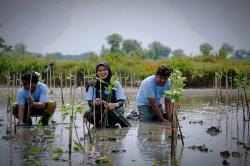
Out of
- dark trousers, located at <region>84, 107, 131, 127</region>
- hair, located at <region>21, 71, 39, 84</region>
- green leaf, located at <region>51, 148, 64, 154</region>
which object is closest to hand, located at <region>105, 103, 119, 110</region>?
dark trousers, located at <region>84, 107, 131, 127</region>

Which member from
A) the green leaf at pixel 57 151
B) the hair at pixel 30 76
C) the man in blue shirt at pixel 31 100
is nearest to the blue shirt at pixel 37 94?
the man in blue shirt at pixel 31 100

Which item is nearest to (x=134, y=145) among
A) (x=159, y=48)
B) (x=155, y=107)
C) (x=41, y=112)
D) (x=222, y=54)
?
(x=155, y=107)

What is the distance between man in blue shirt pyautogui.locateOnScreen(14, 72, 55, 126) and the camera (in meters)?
9.83

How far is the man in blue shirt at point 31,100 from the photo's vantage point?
983cm

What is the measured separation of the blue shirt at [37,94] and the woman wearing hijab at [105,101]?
1.03 m

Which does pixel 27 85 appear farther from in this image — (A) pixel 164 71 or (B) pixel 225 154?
(B) pixel 225 154

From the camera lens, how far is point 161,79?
33.1ft

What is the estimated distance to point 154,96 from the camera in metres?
10.4

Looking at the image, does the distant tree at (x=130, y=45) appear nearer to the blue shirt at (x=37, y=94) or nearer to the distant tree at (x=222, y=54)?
the distant tree at (x=222, y=54)

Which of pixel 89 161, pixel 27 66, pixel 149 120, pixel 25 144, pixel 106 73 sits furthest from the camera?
Result: pixel 27 66

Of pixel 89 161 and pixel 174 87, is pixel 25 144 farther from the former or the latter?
pixel 174 87

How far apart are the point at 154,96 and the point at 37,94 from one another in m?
2.68

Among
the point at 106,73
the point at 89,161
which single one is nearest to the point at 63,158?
the point at 89,161

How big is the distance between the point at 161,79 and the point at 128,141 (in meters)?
2.14
